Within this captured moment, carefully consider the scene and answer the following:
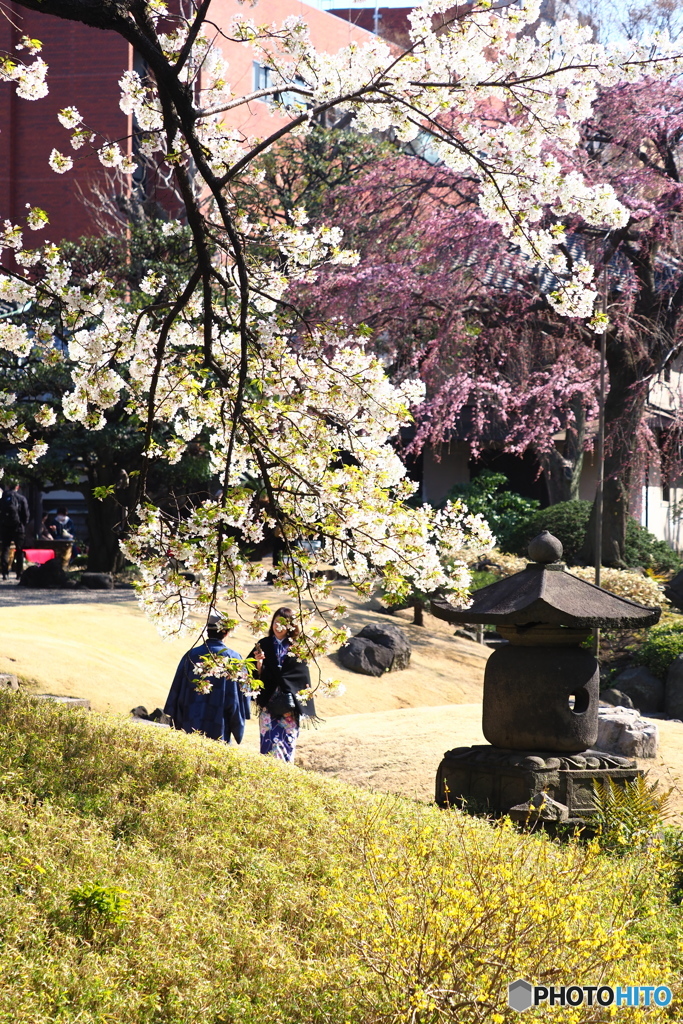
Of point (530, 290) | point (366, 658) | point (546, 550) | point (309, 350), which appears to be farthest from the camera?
point (530, 290)

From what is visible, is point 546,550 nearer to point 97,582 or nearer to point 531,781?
point 531,781

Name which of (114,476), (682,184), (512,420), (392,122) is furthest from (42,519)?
(392,122)

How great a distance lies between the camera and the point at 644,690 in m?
14.1

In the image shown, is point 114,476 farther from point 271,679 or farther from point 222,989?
point 222,989

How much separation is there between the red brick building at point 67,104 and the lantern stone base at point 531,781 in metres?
21.3

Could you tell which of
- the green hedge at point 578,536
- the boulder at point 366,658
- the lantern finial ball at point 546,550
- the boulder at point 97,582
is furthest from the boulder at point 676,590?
the lantern finial ball at point 546,550

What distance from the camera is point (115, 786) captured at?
17.7ft

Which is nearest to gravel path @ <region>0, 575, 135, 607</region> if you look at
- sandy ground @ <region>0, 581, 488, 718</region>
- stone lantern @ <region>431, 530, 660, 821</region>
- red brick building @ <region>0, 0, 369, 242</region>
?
sandy ground @ <region>0, 581, 488, 718</region>

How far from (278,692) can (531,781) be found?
2.03 m

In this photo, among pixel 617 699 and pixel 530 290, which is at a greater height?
pixel 530 290

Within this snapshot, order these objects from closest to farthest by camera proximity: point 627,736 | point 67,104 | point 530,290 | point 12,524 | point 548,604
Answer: point 548,604, point 627,736, point 530,290, point 12,524, point 67,104

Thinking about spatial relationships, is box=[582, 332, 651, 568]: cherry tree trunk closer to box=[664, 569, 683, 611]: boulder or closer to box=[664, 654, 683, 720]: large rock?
box=[664, 569, 683, 611]: boulder

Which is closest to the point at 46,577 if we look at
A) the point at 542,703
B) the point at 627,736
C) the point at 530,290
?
the point at 530,290

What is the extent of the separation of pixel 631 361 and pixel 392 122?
36.9 ft
